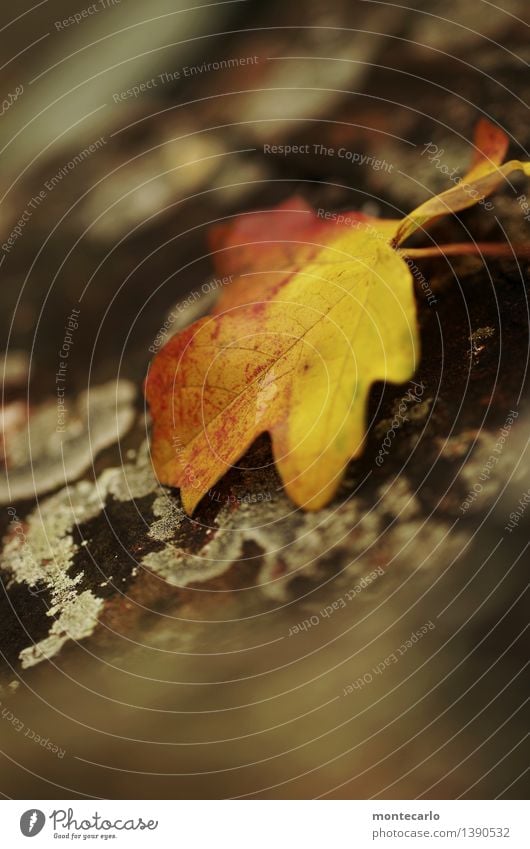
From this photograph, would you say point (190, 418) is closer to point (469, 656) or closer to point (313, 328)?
point (313, 328)

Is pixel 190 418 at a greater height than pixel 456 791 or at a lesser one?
greater
